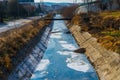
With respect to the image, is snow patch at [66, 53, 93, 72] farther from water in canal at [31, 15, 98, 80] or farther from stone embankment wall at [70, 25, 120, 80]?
Result: stone embankment wall at [70, 25, 120, 80]

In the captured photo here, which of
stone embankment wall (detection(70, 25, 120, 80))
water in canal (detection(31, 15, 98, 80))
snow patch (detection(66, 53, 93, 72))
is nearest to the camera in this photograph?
stone embankment wall (detection(70, 25, 120, 80))

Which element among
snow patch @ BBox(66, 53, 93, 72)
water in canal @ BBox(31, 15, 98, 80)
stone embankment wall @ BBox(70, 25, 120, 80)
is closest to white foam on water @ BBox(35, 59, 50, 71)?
water in canal @ BBox(31, 15, 98, 80)

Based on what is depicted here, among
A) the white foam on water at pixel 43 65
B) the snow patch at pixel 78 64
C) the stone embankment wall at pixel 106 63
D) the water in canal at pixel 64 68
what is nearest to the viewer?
the stone embankment wall at pixel 106 63

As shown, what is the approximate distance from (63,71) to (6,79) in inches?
240

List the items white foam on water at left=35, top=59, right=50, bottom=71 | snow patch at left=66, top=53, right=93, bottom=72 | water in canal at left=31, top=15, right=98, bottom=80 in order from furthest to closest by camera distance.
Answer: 1. white foam on water at left=35, top=59, right=50, bottom=71
2. snow patch at left=66, top=53, right=93, bottom=72
3. water in canal at left=31, top=15, right=98, bottom=80

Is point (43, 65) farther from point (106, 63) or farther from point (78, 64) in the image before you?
point (106, 63)

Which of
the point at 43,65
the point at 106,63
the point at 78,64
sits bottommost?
the point at 78,64

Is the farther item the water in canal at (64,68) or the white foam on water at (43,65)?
the white foam on water at (43,65)

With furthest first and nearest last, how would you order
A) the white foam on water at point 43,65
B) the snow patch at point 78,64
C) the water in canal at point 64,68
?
1. the white foam on water at point 43,65
2. the snow patch at point 78,64
3. the water in canal at point 64,68

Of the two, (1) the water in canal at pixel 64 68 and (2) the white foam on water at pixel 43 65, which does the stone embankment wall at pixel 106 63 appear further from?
(2) the white foam on water at pixel 43 65

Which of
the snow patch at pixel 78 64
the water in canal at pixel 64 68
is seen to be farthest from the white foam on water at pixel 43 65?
the snow patch at pixel 78 64

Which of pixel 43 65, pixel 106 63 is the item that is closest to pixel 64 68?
pixel 43 65

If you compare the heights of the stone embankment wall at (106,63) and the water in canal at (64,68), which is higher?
the stone embankment wall at (106,63)

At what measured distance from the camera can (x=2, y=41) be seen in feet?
86.0
